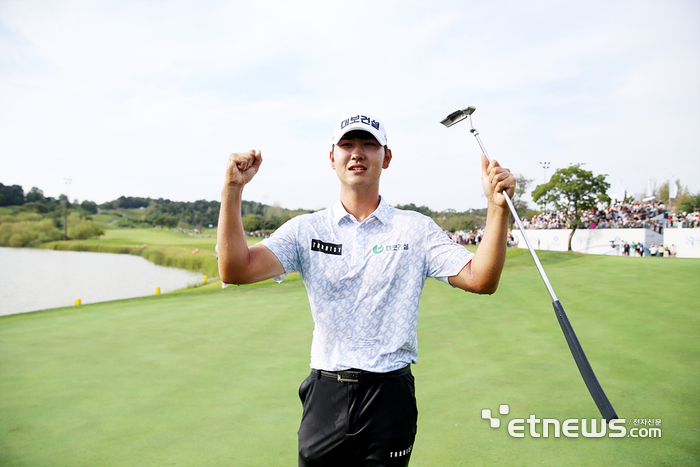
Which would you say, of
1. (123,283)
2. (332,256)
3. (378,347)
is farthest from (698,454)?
(123,283)

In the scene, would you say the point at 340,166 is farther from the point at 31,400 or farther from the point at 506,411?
the point at 31,400

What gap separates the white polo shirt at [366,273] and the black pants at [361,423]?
3.3 inches

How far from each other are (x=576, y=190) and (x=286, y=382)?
111ft

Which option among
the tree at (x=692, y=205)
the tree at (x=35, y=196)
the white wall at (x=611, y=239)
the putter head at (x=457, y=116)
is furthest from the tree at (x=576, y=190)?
the tree at (x=35, y=196)

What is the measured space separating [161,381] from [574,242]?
37287mm

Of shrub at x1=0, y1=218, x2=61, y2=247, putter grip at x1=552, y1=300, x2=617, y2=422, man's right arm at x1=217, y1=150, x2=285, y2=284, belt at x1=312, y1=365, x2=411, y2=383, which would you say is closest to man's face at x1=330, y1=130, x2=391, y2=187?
man's right arm at x1=217, y1=150, x2=285, y2=284

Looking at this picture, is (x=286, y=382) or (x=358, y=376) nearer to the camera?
(x=358, y=376)

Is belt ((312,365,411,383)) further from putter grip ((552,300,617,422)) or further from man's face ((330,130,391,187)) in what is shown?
man's face ((330,130,391,187))

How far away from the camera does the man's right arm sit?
1803mm

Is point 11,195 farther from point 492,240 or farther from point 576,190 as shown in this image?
point 492,240

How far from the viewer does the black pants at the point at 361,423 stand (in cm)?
191

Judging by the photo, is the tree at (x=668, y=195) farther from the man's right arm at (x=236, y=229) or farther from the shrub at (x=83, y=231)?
the shrub at (x=83, y=231)

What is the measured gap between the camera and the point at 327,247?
2.06 meters

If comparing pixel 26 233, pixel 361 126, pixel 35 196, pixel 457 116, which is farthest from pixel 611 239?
pixel 35 196
